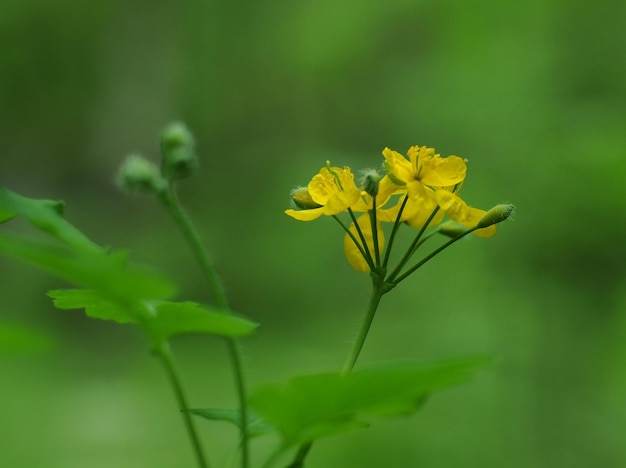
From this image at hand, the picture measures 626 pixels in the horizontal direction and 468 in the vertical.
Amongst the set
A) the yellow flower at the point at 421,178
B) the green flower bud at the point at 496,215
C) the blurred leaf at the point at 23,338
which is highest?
the yellow flower at the point at 421,178

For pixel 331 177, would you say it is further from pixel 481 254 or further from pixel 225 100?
pixel 225 100

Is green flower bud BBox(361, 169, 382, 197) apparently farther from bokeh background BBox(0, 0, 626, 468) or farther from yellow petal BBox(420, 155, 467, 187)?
bokeh background BBox(0, 0, 626, 468)

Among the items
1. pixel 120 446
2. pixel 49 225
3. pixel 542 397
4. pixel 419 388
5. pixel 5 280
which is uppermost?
pixel 5 280

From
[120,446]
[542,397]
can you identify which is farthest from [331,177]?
[120,446]

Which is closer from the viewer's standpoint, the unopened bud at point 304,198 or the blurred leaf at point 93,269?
the blurred leaf at point 93,269

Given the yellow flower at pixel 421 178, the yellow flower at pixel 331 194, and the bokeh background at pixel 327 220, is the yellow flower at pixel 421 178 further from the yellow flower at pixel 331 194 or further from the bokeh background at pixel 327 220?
the bokeh background at pixel 327 220

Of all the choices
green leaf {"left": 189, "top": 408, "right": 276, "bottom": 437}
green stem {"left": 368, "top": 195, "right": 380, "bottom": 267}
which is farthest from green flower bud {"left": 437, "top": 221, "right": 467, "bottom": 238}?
green leaf {"left": 189, "top": 408, "right": 276, "bottom": 437}

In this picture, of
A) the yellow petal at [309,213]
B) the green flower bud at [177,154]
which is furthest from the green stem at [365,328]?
the green flower bud at [177,154]
